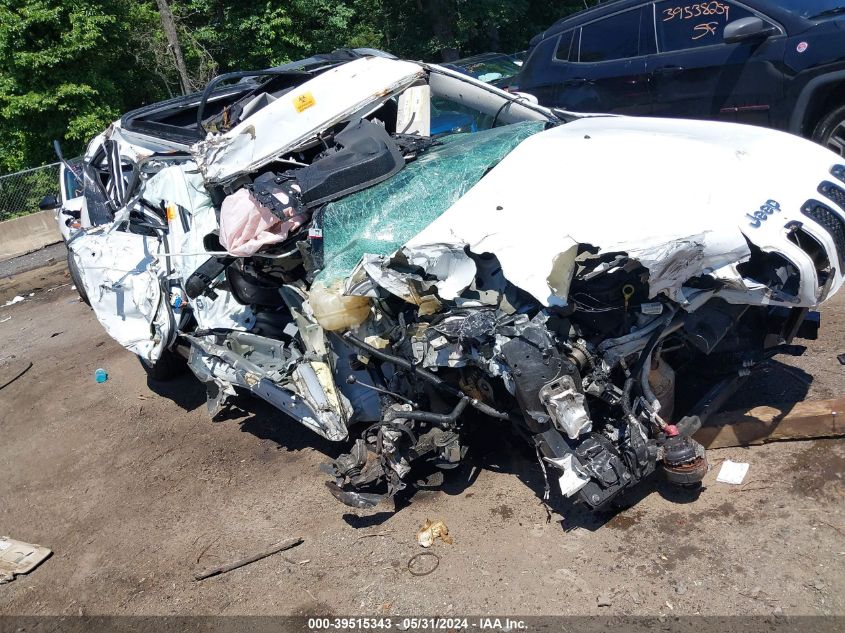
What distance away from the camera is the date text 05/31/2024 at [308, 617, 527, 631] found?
9.48 ft

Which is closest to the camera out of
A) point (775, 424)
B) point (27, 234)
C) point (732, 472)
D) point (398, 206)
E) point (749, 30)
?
point (732, 472)

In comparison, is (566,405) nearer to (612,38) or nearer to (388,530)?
(388,530)

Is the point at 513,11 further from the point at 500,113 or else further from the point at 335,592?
the point at 335,592

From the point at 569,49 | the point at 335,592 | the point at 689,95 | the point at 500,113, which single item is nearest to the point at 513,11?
the point at 569,49

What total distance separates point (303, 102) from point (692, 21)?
146 inches

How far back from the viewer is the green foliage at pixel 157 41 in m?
16.3

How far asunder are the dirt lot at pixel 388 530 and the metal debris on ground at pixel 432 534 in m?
0.04

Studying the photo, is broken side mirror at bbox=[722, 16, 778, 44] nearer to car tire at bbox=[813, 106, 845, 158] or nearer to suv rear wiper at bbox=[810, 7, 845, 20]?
suv rear wiper at bbox=[810, 7, 845, 20]

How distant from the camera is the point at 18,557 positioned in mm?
4074

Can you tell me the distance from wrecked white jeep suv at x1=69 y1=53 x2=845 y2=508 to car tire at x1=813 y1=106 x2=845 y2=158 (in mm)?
2135

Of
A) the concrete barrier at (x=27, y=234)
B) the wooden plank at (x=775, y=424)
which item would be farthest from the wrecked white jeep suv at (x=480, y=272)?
the concrete barrier at (x=27, y=234)

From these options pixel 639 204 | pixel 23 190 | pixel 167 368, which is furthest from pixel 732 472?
pixel 23 190

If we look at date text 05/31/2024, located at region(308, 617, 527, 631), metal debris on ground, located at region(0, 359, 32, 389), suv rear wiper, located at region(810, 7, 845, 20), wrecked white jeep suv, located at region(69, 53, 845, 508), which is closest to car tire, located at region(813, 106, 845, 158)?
suv rear wiper, located at region(810, 7, 845, 20)

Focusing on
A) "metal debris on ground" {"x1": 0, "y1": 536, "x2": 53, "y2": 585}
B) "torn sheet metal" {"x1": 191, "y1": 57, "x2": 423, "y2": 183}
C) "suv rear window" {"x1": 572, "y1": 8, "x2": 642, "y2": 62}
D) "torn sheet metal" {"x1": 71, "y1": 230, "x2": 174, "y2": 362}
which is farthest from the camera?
"suv rear window" {"x1": 572, "y1": 8, "x2": 642, "y2": 62}
